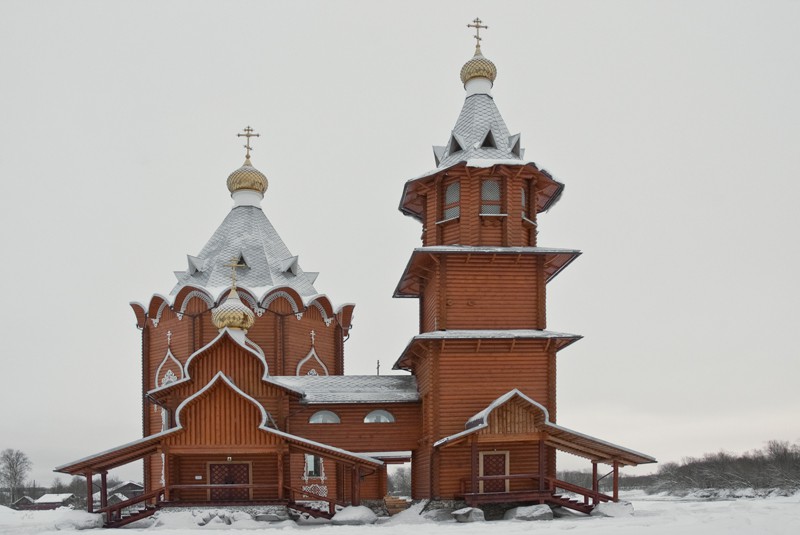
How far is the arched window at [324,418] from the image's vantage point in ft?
76.1

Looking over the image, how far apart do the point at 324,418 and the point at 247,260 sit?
7674 millimetres

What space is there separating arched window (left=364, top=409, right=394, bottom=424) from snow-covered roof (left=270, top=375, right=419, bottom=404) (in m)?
0.41

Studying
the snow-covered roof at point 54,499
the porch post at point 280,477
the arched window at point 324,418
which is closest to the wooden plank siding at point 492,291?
the arched window at point 324,418

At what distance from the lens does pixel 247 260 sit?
28.9 metres

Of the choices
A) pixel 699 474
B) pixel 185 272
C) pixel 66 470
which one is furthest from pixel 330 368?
pixel 699 474

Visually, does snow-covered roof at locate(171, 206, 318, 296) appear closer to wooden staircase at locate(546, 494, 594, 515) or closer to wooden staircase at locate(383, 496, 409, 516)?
wooden staircase at locate(383, 496, 409, 516)

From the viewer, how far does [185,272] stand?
29.4 meters

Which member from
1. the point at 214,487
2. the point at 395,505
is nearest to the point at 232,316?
the point at 214,487

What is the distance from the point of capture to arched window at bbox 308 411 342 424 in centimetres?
2320

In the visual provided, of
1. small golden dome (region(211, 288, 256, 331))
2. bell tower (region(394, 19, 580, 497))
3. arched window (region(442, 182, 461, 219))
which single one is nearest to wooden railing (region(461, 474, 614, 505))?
bell tower (region(394, 19, 580, 497))

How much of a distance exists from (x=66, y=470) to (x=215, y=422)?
11.9ft

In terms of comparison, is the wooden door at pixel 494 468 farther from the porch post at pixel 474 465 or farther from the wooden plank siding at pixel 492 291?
the wooden plank siding at pixel 492 291

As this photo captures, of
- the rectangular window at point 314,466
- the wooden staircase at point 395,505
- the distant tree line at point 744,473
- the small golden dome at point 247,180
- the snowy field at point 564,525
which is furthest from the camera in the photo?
the distant tree line at point 744,473

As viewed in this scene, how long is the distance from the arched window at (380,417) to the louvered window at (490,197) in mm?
5808
